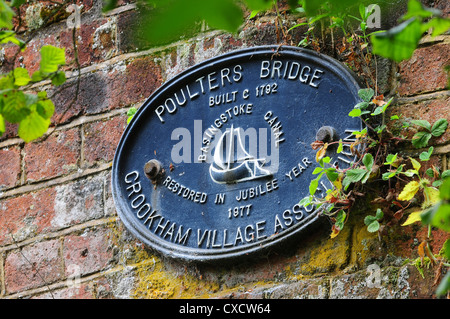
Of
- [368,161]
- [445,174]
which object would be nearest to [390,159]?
[368,161]

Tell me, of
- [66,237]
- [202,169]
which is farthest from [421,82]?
[66,237]

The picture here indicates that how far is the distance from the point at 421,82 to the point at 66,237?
160cm

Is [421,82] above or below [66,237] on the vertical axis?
above

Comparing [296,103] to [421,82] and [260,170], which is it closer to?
[260,170]

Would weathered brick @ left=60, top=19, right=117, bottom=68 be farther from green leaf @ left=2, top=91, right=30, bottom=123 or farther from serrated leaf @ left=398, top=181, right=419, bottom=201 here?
serrated leaf @ left=398, top=181, right=419, bottom=201

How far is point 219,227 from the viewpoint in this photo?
2811 millimetres

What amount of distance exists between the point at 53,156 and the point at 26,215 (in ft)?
0.96

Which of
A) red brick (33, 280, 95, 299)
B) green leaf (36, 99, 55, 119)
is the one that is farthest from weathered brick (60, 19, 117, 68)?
green leaf (36, 99, 55, 119)

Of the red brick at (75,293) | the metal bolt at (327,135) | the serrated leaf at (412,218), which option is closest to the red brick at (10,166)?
the red brick at (75,293)

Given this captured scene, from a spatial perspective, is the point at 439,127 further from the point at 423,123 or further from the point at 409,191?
the point at 409,191

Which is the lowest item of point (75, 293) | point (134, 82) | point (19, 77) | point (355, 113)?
point (75, 293)

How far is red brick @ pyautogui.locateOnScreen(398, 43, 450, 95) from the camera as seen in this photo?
2.70 meters

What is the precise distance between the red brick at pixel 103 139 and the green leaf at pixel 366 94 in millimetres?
1128

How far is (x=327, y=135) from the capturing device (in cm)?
269
